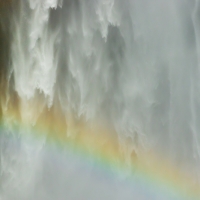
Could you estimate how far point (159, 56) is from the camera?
1212cm

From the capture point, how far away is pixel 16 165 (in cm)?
1216

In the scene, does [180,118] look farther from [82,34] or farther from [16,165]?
[16,165]

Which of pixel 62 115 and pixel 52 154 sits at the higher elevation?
pixel 62 115

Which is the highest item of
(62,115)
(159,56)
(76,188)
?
(159,56)

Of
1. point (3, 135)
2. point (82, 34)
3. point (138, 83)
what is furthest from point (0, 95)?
point (138, 83)

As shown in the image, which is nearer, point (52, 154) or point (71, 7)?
point (71, 7)

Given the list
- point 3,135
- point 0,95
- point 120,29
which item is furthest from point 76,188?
point 120,29

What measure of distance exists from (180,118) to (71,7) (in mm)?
7323

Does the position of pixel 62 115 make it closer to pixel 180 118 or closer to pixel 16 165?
pixel 16 165

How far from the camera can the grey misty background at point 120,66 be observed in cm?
1158

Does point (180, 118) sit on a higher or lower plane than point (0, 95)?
lower

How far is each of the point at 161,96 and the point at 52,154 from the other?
6.06 m

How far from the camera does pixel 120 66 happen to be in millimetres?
12039

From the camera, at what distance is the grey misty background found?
1158 centimetres
